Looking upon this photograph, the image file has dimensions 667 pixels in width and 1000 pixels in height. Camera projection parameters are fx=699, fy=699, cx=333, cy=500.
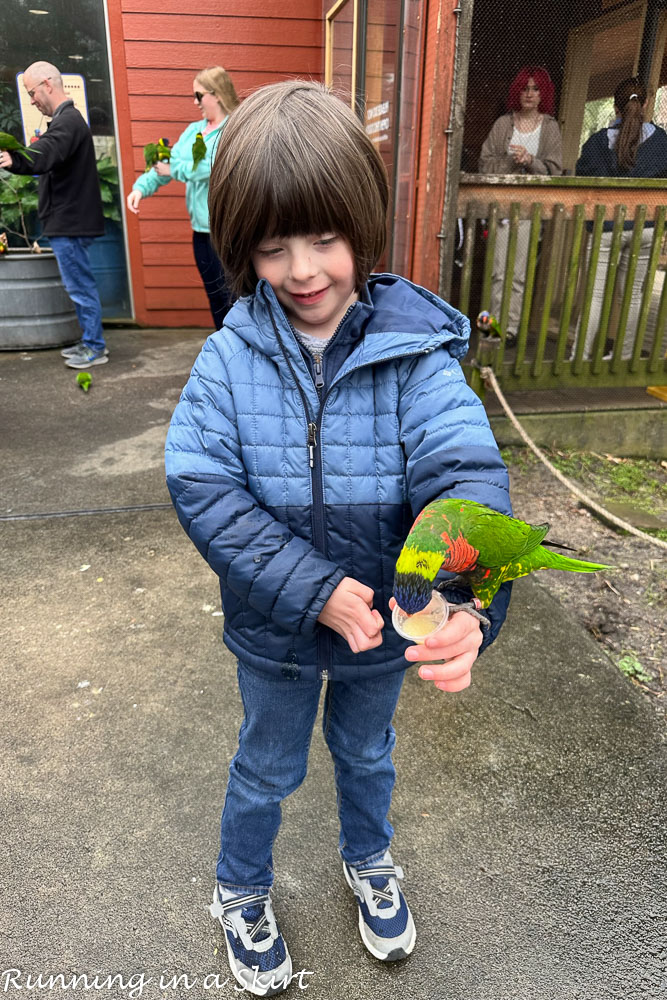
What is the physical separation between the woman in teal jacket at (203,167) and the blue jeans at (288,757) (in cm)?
301

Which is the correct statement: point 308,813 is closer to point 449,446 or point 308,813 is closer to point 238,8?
point 449,446

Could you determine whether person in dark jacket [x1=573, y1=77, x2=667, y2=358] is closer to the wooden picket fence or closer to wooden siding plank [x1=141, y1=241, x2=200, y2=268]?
the wooden picket fence

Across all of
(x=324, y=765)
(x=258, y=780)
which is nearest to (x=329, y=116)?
(x=258, y=780)

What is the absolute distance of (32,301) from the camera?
587 cm

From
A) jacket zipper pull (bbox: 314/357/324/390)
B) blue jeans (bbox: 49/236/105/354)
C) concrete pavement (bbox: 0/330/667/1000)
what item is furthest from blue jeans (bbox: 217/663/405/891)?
blue jeans (bbox: 49/236/105/354)

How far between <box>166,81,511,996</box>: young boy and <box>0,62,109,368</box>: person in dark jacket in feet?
14.6

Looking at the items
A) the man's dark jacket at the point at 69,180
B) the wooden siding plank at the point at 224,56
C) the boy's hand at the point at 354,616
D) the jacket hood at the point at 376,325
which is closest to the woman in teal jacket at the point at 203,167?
the man's dark jacket at the point at 69,180

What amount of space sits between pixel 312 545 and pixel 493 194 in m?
3.31

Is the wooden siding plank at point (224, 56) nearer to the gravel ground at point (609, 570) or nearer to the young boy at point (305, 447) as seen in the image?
the gravel ground at point (609, 570)

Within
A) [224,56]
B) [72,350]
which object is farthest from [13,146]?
[224,56]

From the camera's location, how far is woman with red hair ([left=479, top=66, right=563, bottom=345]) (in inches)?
176

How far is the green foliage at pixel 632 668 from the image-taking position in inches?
96.9

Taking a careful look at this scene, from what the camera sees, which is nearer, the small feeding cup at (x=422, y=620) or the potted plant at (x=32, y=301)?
the small feeding cup at (x=422, y=620)

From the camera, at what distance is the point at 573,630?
2.66 meters
